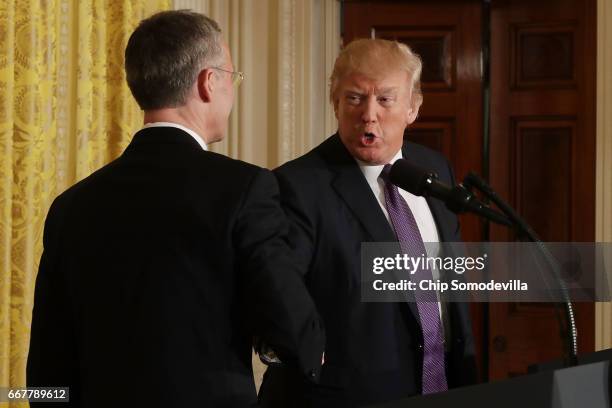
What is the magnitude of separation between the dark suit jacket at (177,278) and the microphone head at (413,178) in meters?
0.24

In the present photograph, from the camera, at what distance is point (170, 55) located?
5.20 feet

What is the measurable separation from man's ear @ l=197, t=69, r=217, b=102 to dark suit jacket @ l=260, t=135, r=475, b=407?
614mm

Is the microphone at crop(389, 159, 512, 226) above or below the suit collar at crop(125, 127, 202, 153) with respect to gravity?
below

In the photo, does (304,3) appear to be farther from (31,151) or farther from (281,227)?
(281,227)

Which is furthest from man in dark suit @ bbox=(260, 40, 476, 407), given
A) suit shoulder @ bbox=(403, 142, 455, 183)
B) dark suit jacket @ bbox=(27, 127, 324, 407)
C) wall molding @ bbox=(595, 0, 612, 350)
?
wall molding @ bbox=(595, 0, 612, 350)

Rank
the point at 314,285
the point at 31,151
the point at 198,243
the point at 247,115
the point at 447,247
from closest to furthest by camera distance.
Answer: the point at 198,243 < the point at 314,285 < the point at 447,247 < the point at 31,151 < the point at 247,115

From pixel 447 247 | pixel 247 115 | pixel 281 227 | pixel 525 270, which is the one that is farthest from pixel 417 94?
pixel 525 270

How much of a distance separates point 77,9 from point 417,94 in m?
1.15

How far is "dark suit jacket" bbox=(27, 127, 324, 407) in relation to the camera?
59.7 inches

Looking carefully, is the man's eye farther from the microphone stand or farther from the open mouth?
the microphone stand

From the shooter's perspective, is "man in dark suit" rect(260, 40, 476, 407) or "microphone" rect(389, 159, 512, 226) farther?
"man in dark suit" rect(260, 40, 476, 407)

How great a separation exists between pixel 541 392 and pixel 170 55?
0.90 m

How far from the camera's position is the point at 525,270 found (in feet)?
13.3

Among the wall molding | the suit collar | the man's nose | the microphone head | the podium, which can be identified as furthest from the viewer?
the wall molding
